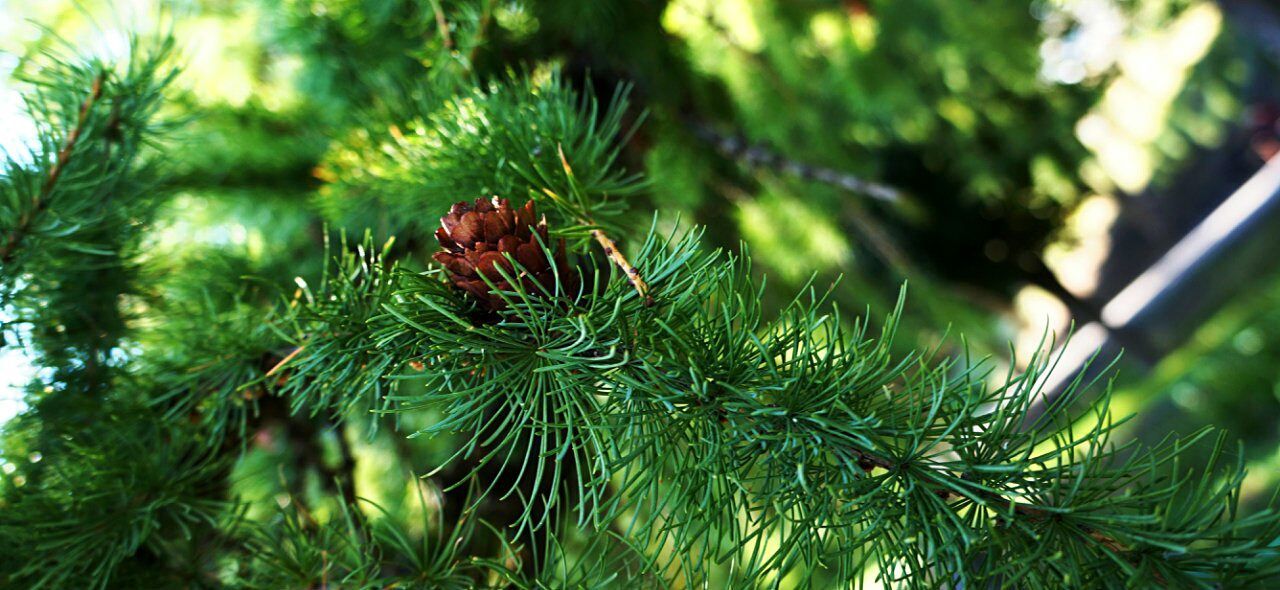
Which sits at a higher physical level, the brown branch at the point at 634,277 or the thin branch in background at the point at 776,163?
the thin branch in background at the point at 776,163

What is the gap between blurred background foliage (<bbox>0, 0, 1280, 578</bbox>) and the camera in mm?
439

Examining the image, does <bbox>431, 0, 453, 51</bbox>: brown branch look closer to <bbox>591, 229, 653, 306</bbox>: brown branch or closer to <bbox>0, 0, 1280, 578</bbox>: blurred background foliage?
<bbox>0, 0, 1280, 578</bbox>: blurred background foliage

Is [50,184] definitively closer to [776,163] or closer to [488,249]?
[488,249]

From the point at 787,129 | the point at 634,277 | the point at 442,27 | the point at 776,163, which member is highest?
the point at 787,129

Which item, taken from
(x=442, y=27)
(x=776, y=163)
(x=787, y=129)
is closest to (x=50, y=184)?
(x=442, y=27)

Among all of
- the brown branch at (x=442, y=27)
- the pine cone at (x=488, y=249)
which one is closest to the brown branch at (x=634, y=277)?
the pine cone at (x=488, y=249)

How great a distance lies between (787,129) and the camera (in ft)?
2.93

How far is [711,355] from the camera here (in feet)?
0.70

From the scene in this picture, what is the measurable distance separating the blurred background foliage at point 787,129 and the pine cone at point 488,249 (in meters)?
0.05

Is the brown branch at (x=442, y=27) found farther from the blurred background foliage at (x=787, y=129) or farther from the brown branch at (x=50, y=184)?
the brown branch at (x=50, y=184)

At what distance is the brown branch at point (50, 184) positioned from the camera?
28cm

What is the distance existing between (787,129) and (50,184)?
73 centimetres

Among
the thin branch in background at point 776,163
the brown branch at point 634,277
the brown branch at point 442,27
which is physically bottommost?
the brown branch at point 634,277

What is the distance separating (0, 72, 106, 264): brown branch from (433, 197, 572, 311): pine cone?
167 millimetres
